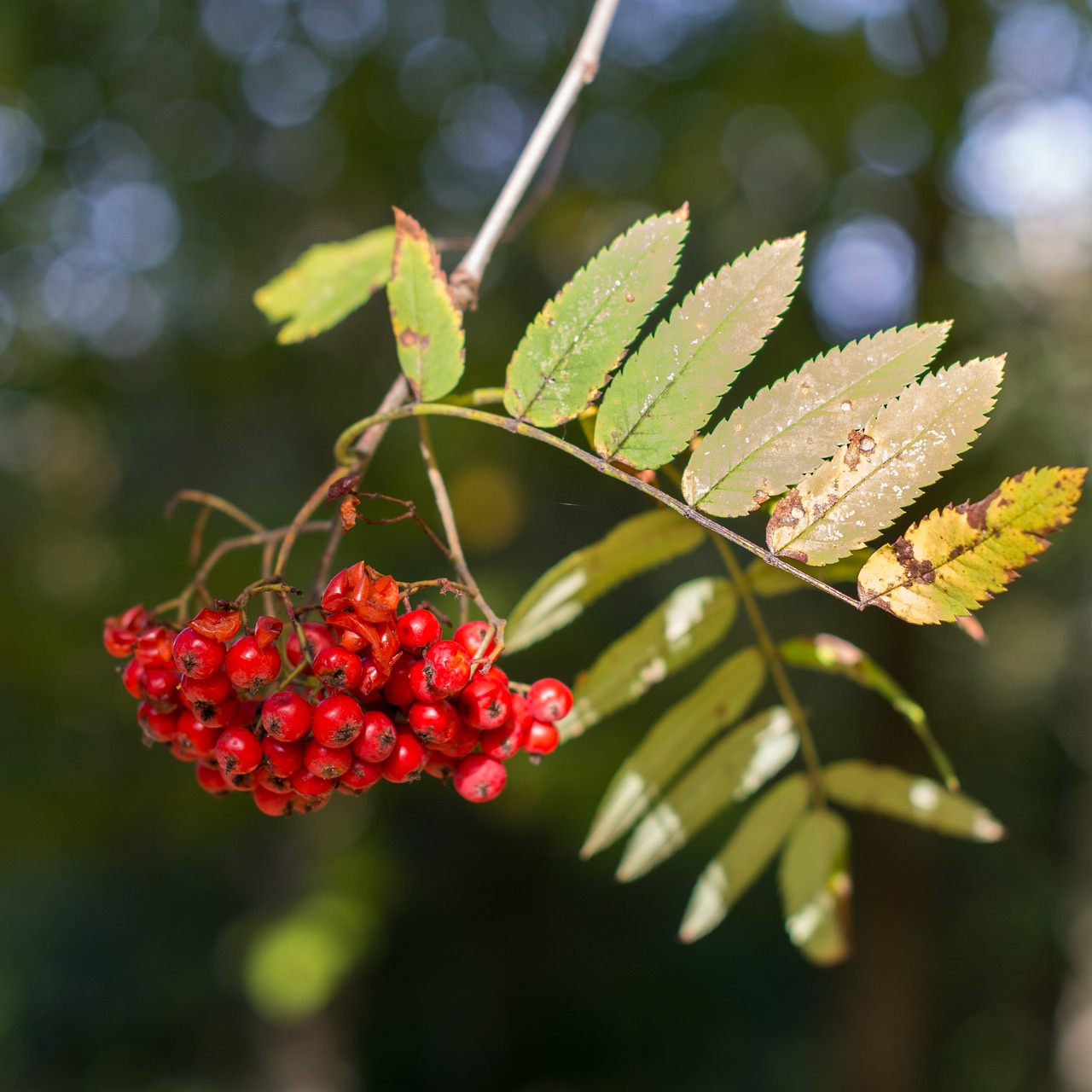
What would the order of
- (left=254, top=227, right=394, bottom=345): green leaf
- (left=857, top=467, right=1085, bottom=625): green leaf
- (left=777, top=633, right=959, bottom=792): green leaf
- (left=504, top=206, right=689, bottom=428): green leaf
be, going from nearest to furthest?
(left=857, top=467, right=1085, bottom=625): green leaf, (left=504, top=206, right=689, bottom=428): green leaf, (left=777, top=633, right=959, bottom=792): green leaf, (left=254, top=227, right=394, bottom=345): green leaf

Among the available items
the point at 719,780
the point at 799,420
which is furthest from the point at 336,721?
the point at 719,780

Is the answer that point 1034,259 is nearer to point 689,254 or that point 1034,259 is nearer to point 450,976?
point 689,254

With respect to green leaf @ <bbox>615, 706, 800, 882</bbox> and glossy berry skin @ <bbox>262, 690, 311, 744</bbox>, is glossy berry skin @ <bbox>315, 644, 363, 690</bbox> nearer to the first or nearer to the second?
glossy berry skin @ <bbox>262, 690, 311, 744</bbox>

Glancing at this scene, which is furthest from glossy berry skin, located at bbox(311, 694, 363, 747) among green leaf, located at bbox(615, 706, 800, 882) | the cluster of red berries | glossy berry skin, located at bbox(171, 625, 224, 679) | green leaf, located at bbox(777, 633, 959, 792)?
green leaf, located at bbox(777, 633, 959, 792)

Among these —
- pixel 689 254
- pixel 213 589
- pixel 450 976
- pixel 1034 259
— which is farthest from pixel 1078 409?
pixel 450 976

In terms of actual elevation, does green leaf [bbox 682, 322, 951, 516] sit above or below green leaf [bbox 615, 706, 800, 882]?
above

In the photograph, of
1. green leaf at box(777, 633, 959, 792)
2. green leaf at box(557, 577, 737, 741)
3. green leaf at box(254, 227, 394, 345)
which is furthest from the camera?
green leaf at box(254, 227, 394, 345)
